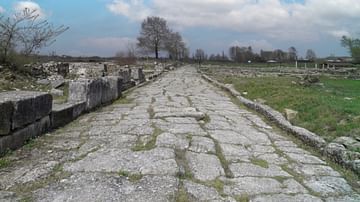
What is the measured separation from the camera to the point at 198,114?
306 inches

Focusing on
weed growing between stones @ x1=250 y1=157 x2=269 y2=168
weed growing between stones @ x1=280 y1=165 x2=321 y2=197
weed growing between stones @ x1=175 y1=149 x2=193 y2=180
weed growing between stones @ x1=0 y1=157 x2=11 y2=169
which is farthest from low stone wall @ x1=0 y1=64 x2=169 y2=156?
weed growing between stones @ x1=280 y1=165 x2=321 y2=197

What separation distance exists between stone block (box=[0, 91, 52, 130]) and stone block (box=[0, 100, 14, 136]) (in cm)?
Result: 8

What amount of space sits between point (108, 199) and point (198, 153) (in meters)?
1.84

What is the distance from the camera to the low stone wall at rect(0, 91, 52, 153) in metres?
4.55

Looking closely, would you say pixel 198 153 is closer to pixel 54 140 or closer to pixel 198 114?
pixel 54 140

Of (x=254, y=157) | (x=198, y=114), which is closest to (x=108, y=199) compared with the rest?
(x=254, y=157)

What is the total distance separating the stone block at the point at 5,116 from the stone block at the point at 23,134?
98 millimetres

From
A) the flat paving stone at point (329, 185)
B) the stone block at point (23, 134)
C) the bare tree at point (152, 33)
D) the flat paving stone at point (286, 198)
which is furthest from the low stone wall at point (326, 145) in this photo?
the bare tree at point (152, 33)

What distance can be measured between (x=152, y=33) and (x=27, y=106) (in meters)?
60.3

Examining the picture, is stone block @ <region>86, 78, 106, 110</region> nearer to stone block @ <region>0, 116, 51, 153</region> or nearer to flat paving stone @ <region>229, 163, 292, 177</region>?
stone block @ <region>0, 116, 51, 153</region>

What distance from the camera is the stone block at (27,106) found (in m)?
4.79

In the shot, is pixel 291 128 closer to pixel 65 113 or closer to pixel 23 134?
pixel 65 113

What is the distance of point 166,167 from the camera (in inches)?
166

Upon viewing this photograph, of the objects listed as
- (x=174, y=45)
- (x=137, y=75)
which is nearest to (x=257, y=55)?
(x=174, y=45)
